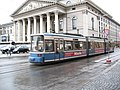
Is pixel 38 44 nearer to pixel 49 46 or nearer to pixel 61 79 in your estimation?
pixel 49 46

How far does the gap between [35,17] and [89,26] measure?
22.2m

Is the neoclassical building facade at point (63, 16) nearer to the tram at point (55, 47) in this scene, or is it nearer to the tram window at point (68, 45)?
the tram at point (55, 47)

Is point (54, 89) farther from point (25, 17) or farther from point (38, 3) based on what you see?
point (25, 17)

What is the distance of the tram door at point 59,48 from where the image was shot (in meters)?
19.5

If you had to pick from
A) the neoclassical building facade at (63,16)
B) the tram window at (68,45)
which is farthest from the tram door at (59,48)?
the neoclassical building facade at (63,16)

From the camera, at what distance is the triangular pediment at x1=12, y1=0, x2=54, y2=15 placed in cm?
7201

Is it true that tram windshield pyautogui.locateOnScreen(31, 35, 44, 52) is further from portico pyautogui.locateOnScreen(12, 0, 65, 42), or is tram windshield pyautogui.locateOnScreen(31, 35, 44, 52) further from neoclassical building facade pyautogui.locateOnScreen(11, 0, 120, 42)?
portico pyautogui.locateOnScreen(12, 0, 65, 42)

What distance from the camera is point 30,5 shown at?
78.4m

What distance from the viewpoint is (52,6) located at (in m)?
67.5

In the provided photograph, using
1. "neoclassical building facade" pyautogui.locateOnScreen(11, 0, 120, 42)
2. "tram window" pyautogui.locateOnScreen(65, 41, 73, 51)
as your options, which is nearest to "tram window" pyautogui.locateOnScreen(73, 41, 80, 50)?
"tram window" pyautogui.locateOnScreen(65, 41, 73, 51)

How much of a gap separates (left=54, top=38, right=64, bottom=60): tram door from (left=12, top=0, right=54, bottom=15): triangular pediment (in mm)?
50868

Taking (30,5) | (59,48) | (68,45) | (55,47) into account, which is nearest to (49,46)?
(55,47)

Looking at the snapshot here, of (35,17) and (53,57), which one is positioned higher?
(35,17)

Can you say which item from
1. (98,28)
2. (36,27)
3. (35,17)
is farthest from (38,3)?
(98,28)
